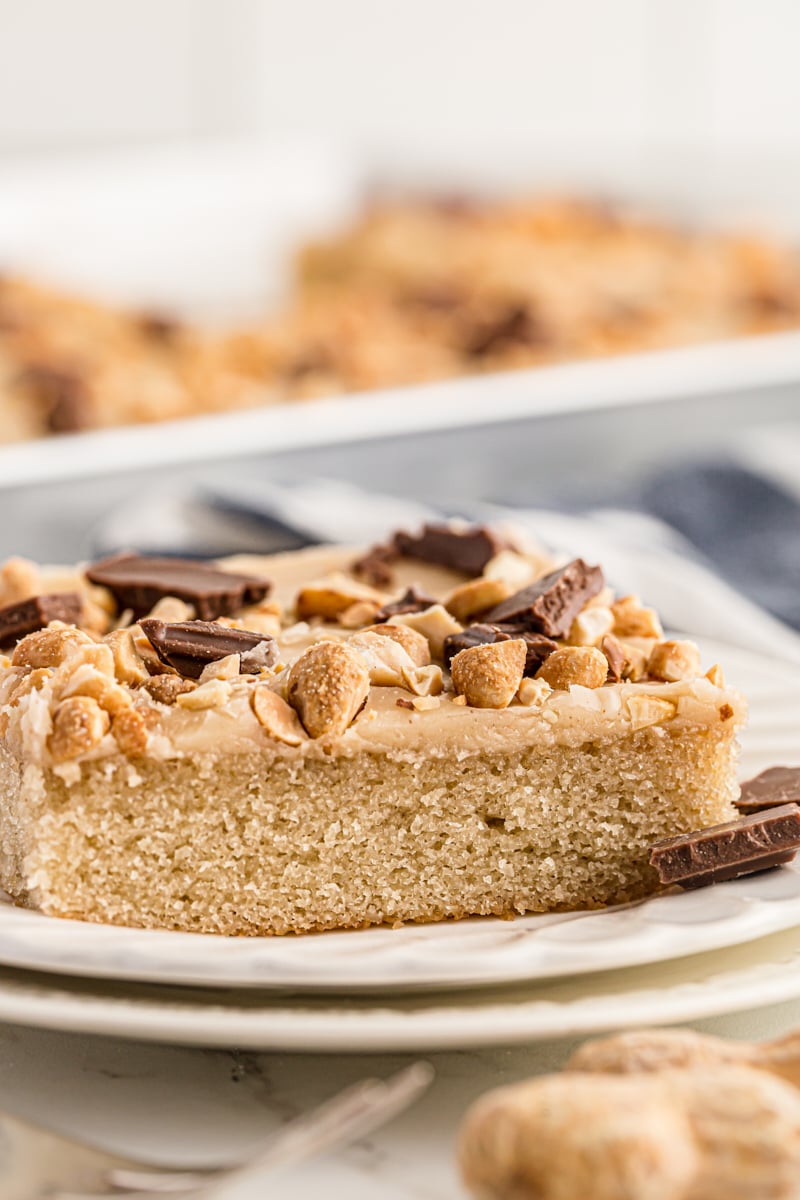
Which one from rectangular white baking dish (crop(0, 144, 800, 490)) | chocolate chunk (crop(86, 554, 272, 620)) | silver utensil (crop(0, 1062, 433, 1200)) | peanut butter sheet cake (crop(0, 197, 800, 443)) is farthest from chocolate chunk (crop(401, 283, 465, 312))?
silver utensil (crop(0, 1062, 433, 1200))

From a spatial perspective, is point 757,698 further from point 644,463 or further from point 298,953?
point 644,463

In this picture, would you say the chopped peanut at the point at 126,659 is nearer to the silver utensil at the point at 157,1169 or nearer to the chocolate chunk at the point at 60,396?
the silver utensil at the point at 157,1169

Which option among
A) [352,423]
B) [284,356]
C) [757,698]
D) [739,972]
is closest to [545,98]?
[284,356]

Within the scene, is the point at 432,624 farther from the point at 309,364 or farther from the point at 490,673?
the point at 309,364

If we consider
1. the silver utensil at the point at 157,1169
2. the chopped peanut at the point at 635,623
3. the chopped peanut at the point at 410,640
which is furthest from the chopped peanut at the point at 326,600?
the silver utensil at the point at 157,1169

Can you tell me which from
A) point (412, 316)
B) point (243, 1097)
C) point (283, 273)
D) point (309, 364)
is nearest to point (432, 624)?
point (243, 1097)

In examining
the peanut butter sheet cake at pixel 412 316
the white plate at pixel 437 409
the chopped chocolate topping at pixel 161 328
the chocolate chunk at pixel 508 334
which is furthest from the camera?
the chopped chocolate topping at pixel 161 328
